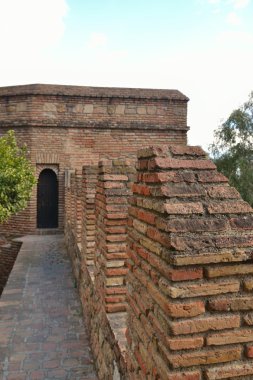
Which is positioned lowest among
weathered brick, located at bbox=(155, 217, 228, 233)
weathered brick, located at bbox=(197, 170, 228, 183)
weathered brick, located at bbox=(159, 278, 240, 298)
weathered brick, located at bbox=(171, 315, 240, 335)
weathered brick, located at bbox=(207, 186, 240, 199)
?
weathered brick, located at bbox=(171, 315, 240, 335)

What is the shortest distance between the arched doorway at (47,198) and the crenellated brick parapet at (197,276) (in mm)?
10732

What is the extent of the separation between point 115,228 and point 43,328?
2459mm

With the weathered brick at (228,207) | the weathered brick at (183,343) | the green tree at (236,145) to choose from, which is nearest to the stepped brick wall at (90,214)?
the weathered brick at (228,207)

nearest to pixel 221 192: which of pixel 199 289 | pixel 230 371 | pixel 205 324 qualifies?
pixel 199 289

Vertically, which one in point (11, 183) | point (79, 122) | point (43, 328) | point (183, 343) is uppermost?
point (79, 122)

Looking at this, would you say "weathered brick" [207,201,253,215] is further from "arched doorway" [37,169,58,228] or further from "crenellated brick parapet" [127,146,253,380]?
"arched doorway" [37,169,58,228]

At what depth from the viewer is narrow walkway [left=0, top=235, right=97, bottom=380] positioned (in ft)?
12.8

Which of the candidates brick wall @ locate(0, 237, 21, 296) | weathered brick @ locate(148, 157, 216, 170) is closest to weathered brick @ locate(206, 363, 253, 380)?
weathered brick @ locate(148, 157, 216, 170)

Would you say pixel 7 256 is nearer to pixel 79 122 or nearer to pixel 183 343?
pixel 79 122

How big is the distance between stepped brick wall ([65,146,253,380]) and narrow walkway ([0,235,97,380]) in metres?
2.34

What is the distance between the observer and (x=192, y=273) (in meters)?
1.53

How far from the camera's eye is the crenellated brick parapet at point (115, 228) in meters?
3.32

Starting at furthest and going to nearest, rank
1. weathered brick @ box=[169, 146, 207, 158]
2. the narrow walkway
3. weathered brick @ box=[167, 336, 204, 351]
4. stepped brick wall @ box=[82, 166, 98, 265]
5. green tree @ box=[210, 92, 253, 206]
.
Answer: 1. green tree @ box=[210, 92, 253, 206]
2. stepped brick wall @ box=[82, 166, 98, 265]
3. the narrow walkway
4. weathered brick @ box=[169, 146, 207, 158]
5. weathered brick @ box=[167, 336, 204, 351]

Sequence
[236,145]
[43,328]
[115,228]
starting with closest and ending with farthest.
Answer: [115,228], [43,328], [236,145]
